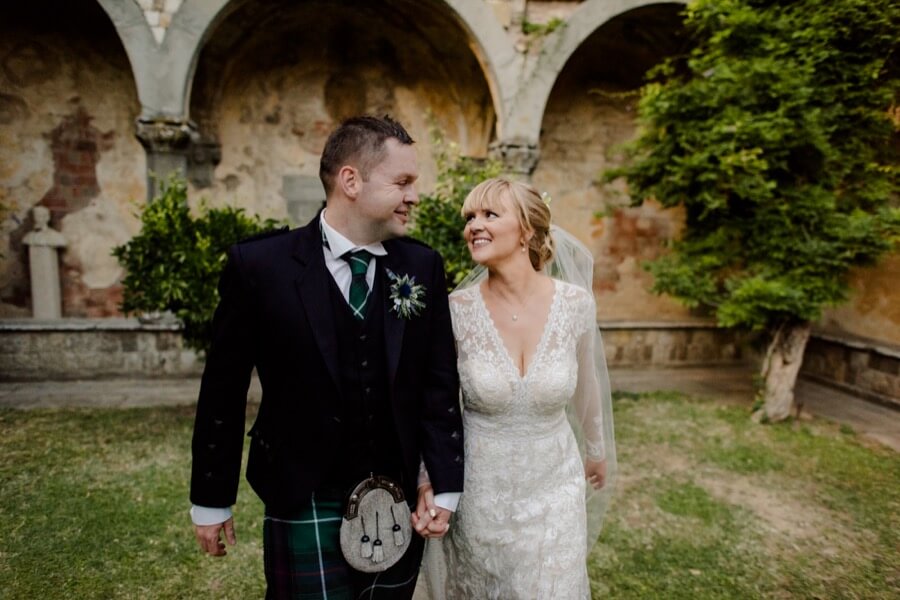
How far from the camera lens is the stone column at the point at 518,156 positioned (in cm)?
710

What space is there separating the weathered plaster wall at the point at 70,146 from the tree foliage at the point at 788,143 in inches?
304

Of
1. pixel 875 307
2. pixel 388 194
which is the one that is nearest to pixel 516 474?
pixel 388 194

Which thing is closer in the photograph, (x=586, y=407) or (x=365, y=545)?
(x=365, y=545)

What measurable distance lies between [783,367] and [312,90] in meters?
7.97

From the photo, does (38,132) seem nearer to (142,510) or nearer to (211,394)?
(142,510)

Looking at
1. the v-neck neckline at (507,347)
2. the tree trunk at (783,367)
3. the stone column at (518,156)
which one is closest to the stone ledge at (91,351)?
the stone column at (518,156)

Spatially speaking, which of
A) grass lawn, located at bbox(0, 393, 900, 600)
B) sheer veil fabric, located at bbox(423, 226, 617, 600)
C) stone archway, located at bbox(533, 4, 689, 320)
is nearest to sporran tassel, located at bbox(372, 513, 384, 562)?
sheer veil fabric, located at bbox(423, 226, 617, 600)

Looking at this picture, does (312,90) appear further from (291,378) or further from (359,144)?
(291,378)

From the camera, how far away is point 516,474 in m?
2.03

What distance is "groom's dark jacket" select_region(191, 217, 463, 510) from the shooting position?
1.59m

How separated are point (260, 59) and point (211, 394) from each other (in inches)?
314

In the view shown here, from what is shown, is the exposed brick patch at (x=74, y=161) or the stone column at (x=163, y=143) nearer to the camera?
the stone column at (x=163, y=143)

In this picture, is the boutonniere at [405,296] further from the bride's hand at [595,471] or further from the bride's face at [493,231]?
the bride's hand at [595,471]

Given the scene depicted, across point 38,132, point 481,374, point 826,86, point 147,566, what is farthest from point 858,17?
point 38,132
